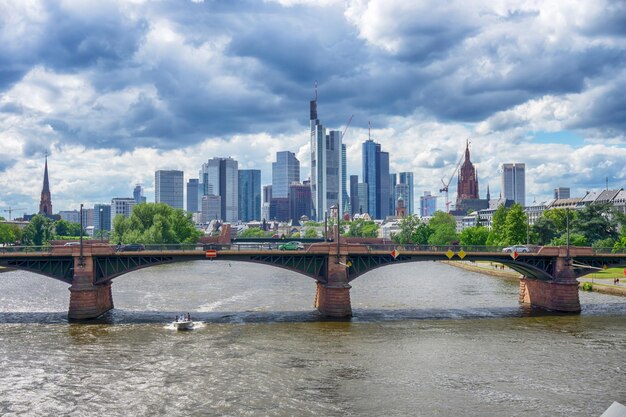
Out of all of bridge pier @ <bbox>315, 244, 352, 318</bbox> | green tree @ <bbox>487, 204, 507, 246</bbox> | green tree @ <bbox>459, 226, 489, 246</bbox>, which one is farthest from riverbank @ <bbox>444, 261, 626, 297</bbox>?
bridge pier @ <bbox>315, 244, 352, 318</bbox>

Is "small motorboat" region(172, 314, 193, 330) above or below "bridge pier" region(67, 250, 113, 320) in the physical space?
below

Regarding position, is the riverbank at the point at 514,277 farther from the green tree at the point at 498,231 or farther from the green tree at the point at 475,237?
the green tree at the point at 475,237

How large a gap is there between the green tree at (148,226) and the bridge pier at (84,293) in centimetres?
8780

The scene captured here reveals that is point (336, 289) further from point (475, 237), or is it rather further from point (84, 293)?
point (475, 237)

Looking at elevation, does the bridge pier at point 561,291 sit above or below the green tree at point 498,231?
below

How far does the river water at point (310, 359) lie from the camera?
4050cm

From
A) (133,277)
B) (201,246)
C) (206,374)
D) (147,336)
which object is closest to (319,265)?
(201,246)

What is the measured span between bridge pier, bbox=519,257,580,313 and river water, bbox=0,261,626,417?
3.18 metres

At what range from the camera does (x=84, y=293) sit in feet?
238

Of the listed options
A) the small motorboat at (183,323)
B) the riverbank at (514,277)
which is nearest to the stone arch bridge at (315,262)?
the small motorboat at (183,323)

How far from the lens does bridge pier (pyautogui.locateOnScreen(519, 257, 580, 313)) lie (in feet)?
259

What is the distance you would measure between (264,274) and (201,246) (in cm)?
6018

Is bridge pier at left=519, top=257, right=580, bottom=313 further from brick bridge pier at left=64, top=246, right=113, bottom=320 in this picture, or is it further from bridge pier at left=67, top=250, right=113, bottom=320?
bridge pier at left=67, top=250, right=113, bottom=320

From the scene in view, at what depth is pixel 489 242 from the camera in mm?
172125
